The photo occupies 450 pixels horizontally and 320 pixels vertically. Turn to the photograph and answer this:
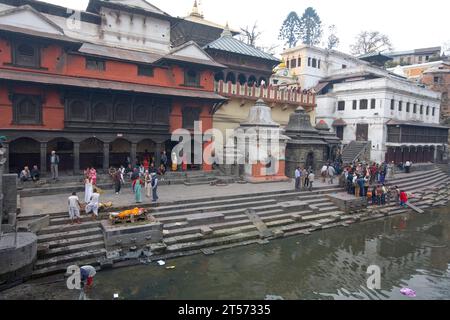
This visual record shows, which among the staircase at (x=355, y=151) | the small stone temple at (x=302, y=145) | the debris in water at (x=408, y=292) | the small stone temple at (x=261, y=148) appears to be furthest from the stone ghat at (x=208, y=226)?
the staircase at (x=355, y=151)

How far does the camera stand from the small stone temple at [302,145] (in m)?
23.5

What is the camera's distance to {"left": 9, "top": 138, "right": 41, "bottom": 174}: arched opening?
59.6ft

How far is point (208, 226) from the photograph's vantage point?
521 inches

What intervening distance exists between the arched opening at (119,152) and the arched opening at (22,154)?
13.9 ft

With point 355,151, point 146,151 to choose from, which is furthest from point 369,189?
point 146,151

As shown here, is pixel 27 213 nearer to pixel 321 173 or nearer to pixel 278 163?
pixel 278 163

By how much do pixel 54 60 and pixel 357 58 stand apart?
39253 mm

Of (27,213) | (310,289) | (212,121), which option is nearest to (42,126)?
(27,213)

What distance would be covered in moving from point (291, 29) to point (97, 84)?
5640cm

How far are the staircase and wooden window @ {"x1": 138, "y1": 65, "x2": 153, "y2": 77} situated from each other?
19.5 metres

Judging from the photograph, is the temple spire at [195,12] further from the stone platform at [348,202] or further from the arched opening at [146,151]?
the stone platform at [348,202]

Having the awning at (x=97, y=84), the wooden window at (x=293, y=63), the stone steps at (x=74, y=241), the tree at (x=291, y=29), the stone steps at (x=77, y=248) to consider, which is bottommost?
the stone steps at (x=77, y=248)

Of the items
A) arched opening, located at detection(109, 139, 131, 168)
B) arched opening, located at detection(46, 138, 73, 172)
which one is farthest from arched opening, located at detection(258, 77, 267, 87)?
arched opening, located at detection(46, 138, 73, 172)
